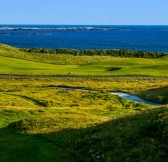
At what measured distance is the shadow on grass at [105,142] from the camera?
854 inches

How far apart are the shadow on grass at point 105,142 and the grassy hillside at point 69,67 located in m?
73.4

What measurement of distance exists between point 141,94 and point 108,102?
1037 centimetres

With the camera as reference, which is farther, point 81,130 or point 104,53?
point 104,53

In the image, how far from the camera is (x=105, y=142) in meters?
23.9

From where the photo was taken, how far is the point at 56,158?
23109mm

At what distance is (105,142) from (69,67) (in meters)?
94.8

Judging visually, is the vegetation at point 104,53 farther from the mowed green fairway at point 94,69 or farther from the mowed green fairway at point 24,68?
the mowed green fairway at point 24,68

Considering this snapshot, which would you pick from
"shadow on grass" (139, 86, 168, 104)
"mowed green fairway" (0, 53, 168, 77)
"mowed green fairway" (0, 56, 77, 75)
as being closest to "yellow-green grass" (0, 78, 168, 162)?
"shadow on grass" (139, 86, 168, 104)

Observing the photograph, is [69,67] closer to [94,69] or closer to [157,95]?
[94,69]

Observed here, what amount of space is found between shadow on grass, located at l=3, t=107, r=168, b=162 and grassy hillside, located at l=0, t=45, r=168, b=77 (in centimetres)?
7336

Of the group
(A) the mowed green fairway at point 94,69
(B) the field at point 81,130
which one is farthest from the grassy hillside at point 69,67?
(B) the field at point 81,130

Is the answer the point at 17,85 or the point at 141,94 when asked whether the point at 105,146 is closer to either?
the point at 141,94

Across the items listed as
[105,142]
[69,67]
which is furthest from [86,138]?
[69,67]

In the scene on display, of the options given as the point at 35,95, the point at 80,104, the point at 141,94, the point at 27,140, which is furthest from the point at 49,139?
the point at 141,94
